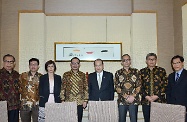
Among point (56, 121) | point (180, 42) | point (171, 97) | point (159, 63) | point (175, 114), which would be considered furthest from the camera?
point (159, 63)

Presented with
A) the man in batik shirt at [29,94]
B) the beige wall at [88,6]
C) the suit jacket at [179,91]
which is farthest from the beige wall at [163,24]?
the man in batik shirt at [29,94]

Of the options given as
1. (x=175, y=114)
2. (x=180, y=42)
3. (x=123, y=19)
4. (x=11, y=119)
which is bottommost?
(x=11, y=119)

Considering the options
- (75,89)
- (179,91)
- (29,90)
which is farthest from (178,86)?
(29,90)

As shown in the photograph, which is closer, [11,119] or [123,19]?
[11,119]

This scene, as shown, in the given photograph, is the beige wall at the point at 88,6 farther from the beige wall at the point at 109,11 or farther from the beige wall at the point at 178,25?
the beige wall at the point at 178,25

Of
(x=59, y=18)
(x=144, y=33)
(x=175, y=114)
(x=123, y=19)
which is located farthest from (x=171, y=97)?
(x=59, y=18)

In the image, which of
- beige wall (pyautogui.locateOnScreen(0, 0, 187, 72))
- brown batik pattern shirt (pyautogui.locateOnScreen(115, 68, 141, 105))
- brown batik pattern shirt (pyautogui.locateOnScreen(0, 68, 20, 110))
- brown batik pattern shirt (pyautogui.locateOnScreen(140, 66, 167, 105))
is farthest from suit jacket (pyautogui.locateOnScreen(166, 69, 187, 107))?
brown batik pattern shirt (pyautogui.locateOnScreen(0, 68, 20, 110))

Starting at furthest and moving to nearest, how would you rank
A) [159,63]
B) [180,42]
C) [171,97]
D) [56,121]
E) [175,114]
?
[159,63] → [180,42] → [171,97] → [56,121] → [175,114]

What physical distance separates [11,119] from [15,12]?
2.81 meters

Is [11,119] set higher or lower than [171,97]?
lower

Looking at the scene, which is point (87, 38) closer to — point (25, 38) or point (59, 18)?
point (59, 18)

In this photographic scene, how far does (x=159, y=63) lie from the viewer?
18.8ft

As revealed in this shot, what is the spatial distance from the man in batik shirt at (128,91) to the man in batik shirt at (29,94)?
132 cm

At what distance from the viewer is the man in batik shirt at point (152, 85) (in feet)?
12.8
